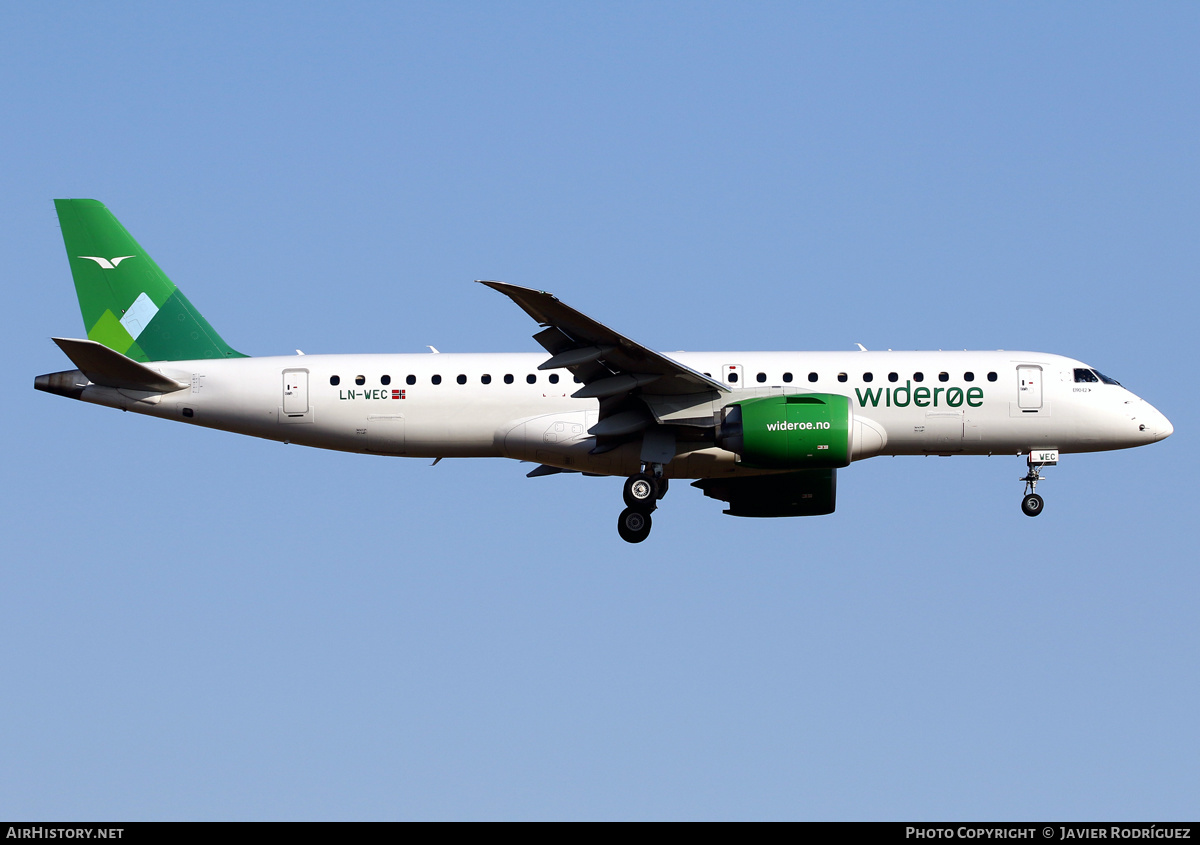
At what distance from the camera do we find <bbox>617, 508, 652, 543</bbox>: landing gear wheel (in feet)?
105

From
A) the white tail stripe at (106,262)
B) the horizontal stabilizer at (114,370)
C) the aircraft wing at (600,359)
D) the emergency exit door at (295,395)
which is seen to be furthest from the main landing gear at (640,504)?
the white tail stripe at (106,262)

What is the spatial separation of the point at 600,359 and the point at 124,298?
12805 millimetres

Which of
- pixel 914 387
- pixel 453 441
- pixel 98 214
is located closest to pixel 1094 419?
pixel 914 387

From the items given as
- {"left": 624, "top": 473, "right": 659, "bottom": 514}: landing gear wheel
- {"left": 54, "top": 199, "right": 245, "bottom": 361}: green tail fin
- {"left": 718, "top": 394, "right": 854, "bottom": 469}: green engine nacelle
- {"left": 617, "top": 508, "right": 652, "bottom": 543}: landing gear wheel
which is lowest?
{"left": 617, "top": 508, "right": 652, "bottom": 543}: landing gear wheel

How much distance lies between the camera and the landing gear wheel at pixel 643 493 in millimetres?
31875

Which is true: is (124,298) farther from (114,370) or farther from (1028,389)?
(1028,389)

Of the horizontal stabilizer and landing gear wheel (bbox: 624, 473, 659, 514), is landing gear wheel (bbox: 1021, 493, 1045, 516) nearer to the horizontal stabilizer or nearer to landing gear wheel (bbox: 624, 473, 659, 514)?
landing gear wheel (bbox: 624, 473, 659, 514)

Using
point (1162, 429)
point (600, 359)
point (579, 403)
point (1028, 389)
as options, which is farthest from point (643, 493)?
point (1162, 429)

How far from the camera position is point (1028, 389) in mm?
32062

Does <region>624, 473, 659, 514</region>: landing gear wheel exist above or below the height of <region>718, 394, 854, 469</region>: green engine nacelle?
below

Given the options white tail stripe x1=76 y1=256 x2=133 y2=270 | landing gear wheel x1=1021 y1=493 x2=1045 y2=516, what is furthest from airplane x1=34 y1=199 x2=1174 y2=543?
white tail stripe x1=76 y1=256 x2=133 y2=270

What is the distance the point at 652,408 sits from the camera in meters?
30.9

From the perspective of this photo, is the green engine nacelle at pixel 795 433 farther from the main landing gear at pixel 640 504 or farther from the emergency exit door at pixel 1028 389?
the emergency exit door at pixel 1028 389
